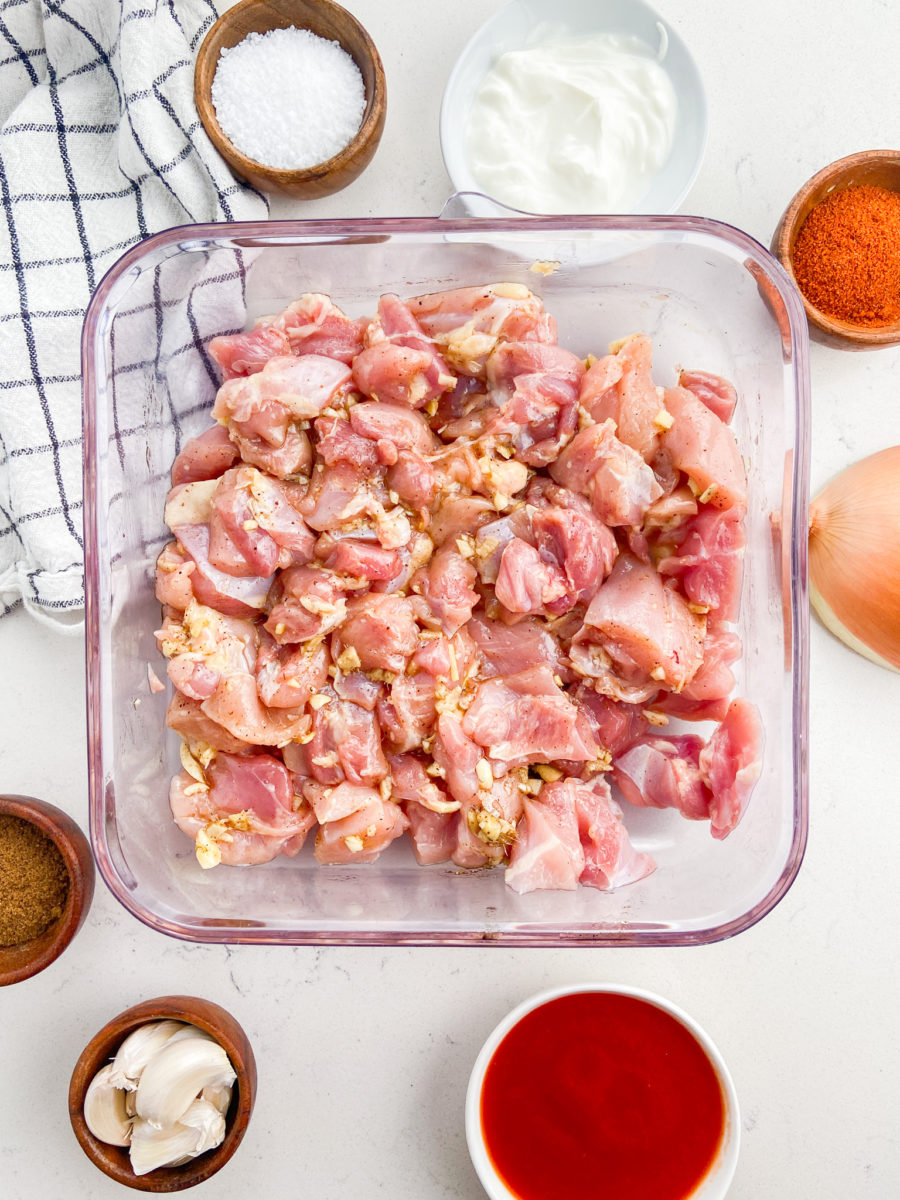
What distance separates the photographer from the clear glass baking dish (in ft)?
5.97

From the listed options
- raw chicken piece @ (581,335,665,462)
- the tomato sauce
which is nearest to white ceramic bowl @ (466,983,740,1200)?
the tomato sauce

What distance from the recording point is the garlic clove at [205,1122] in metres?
2.00

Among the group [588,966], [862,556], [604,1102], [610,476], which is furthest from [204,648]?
[862,556]

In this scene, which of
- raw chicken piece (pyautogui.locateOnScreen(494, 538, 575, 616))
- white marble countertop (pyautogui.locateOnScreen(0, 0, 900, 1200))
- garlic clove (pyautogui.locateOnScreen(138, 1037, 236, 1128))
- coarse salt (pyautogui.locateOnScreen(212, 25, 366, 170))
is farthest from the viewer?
white marble countertop (pyautogui.locateOnScreen(0, 0, 900, 1200))

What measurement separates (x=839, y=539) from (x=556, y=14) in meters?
1.32

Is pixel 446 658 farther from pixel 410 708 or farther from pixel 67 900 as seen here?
pixel 67 900

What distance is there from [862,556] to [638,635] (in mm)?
697

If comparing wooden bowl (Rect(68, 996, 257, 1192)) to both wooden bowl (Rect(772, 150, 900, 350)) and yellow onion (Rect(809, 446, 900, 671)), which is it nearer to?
yellow onion (Rect(809, 446, 900, 671))

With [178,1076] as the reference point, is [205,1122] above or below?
below

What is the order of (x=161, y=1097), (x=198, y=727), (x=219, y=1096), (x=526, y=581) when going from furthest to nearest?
(x=219, y=1096)
(x=161, y=1097)
(x=198, y=727)
(x=526, y=581)

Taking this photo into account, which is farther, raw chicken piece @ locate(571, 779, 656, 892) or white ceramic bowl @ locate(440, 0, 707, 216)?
white ceramic bowl @ locate(440, 0, 707, 216)

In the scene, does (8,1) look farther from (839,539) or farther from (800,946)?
(800,946)

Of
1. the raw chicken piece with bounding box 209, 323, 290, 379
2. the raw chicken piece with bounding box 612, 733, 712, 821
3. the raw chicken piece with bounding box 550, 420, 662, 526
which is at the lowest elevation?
the raw chicken piece with bounding box 612, 733, 712, 821

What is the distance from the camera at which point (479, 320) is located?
185 cm
